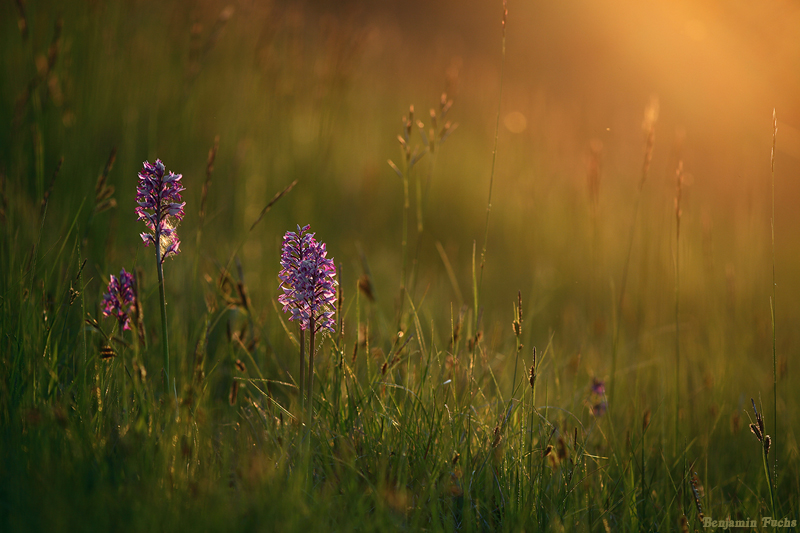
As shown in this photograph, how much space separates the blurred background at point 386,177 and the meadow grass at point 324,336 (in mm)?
31

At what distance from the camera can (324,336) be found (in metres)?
1.60

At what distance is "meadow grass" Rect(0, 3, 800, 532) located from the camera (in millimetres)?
1250

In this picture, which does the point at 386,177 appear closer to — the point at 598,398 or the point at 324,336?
the point at 598,398

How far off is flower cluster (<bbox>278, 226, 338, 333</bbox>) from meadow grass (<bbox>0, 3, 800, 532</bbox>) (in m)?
0.07

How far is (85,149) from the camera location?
2.96 metres

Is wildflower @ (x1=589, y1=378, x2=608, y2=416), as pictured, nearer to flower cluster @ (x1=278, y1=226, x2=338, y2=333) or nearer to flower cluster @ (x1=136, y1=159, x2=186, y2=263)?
flower cluster @ (x1=278, y1=226, x2=338, y2=333)

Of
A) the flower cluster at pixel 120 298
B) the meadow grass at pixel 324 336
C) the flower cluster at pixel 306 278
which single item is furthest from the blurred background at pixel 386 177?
the flower cluster at pixel 306 278

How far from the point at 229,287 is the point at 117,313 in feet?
2.00

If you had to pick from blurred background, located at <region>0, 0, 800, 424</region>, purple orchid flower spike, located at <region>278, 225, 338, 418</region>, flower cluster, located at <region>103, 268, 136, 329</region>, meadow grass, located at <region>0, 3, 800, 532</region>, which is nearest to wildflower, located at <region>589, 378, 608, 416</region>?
meadow grass, located at <region>0, 3, 800, 532</region>

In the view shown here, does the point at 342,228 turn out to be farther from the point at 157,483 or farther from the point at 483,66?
the point at 483,66

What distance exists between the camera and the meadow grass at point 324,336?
49.2 inches

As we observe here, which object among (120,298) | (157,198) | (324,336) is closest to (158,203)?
(157,198)

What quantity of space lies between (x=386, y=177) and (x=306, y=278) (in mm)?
3184

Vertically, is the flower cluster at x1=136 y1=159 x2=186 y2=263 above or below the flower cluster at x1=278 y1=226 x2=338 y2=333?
above
